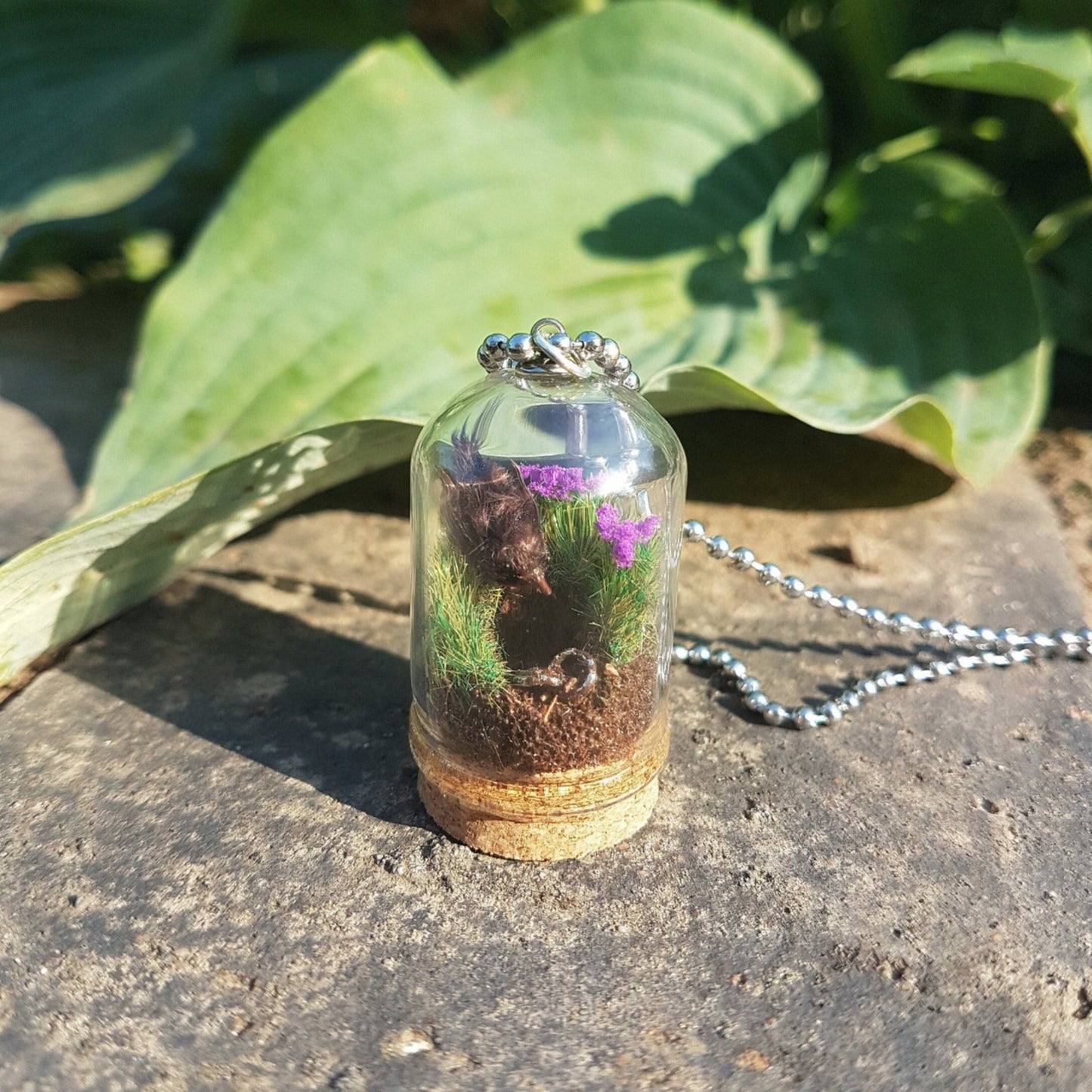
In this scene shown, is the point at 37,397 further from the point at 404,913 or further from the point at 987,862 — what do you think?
the point at 987,862

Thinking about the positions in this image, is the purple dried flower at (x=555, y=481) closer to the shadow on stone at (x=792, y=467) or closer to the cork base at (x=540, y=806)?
the cork base at (x=540, y=806)

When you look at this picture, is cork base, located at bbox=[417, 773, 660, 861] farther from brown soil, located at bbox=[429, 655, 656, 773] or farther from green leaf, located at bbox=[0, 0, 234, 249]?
green leaf, located at bbox=[0, 0, 234, 249]

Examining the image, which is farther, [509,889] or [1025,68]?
[1025,68]

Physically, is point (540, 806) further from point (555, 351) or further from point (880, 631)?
Answer: point (880, 631)

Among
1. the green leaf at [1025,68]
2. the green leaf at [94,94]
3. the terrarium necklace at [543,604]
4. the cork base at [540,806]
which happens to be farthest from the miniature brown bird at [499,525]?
the green leaf at [94,94]

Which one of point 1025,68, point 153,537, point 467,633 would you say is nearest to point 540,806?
point 467,633

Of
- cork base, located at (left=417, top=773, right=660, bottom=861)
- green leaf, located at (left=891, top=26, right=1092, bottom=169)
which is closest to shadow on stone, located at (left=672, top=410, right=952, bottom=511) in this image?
green leaf, located at (left=891, top=26, right=1092, bottom=169)
